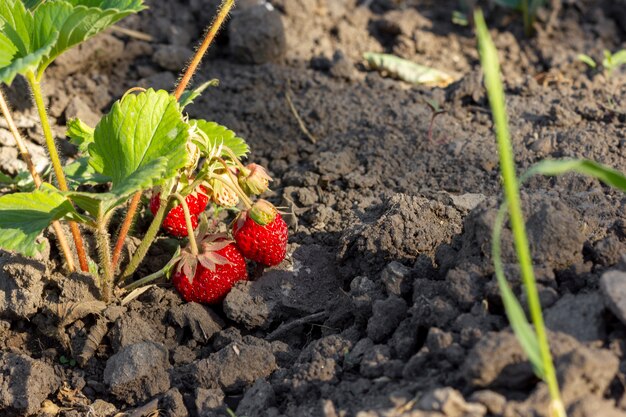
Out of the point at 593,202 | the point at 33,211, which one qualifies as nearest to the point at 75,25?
the point at 33,211

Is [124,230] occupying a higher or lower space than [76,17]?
lower

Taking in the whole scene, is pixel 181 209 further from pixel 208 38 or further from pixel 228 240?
pixel 208 38

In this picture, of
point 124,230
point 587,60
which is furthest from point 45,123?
point 587,60

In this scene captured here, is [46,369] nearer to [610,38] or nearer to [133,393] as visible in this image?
[133,393]

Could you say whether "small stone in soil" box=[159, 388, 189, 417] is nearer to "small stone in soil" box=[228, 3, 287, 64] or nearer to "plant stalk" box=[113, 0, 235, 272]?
"plant stalk" box=[113, 0, 235, 272]

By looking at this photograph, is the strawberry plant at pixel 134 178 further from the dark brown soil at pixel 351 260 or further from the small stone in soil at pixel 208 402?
the small stone in soil at pixel 208 402

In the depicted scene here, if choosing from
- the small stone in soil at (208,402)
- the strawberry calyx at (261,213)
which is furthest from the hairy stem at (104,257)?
the small stone in soil at (208,402)

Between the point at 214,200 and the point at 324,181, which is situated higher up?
the point at 214,200
